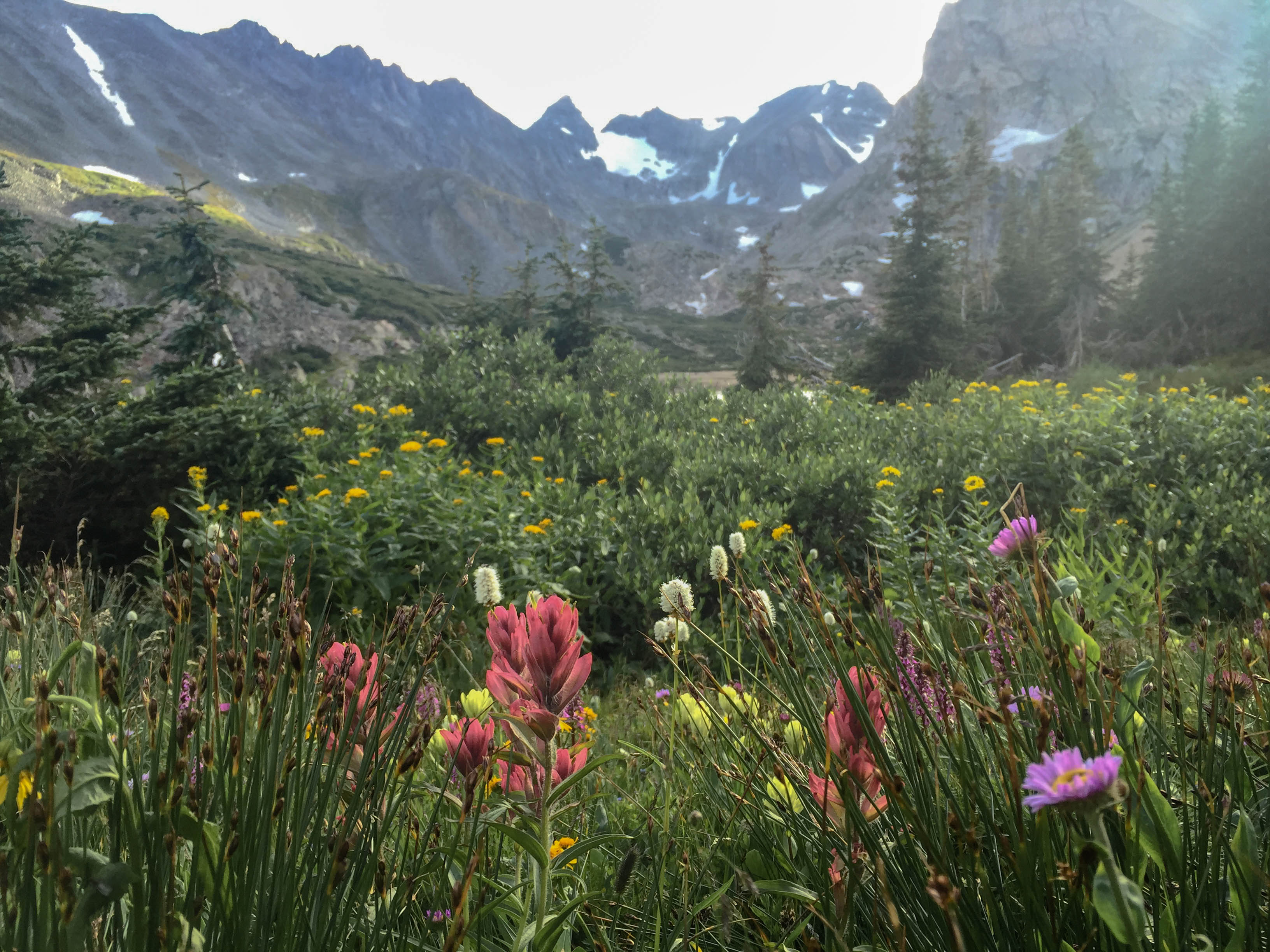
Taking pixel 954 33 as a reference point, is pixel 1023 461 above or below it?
below

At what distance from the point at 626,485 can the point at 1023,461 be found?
317 centimetres

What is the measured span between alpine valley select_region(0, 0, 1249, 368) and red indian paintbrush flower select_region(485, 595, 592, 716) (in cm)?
2632

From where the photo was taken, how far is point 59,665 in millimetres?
653

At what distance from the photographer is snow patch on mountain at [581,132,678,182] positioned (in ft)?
496

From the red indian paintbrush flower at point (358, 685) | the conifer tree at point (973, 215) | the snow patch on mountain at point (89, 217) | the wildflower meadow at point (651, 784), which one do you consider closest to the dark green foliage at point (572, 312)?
the wildflower meadow at point (651, 784)

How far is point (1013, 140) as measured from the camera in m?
88.2

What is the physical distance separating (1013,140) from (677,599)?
359 ft

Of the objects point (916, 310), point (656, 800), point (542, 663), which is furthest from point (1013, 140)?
point (542, 663)

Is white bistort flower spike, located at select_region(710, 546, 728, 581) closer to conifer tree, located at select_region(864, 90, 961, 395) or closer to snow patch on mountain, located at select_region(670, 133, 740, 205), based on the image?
conifer tree, located at select_region(864, 90, 961, 395)

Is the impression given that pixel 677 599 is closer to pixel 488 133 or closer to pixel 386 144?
pixel 386 144

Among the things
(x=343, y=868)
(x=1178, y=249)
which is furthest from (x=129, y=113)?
(x=343, y=868)

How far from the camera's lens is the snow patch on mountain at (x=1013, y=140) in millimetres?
85125

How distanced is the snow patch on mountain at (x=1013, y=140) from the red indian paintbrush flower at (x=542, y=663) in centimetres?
10083

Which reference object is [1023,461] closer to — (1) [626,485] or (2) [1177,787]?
(1) [626,485]
